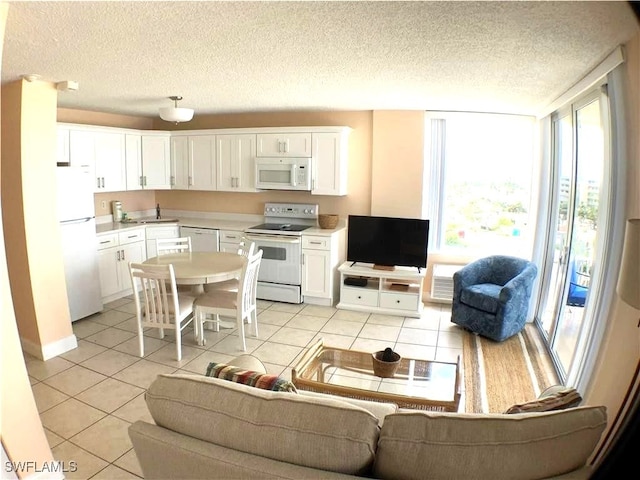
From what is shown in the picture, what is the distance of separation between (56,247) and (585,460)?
3.98 metres

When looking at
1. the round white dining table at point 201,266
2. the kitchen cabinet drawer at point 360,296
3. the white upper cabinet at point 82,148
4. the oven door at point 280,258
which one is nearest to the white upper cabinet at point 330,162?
the oven door at point 280,258

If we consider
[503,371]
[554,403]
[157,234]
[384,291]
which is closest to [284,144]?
[157,234]

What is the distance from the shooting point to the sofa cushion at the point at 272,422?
4.19 ft

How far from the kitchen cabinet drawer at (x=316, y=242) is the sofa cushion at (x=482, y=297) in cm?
162

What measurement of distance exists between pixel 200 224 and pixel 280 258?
4.35 feet

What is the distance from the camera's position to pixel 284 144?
5.27m

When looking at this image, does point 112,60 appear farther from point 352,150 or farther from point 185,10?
point 352,150

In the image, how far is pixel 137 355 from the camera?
12.1 feet

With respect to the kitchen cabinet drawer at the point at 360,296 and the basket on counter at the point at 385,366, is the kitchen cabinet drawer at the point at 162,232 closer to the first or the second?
the kitchen cabinet drawer at the point at 360,296

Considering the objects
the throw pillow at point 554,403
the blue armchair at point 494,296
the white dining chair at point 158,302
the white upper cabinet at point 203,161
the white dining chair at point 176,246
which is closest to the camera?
the throw pillow at point 554,403

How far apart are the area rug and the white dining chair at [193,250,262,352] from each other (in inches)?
78.3

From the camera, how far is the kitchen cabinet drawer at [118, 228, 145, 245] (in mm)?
5113

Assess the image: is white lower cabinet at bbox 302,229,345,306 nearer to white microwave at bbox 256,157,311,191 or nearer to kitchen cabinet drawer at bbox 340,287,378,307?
kitchen cabinet drawer at bbox 340,287,378,307

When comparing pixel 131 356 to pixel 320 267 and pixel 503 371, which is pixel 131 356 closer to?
pixel 320 267
